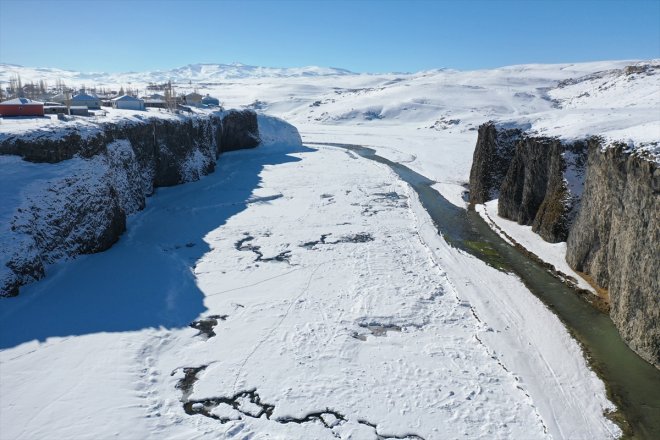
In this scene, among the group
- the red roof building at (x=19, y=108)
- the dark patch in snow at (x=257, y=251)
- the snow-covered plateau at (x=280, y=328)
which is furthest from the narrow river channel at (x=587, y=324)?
the red roof building at (x=19, y=108)

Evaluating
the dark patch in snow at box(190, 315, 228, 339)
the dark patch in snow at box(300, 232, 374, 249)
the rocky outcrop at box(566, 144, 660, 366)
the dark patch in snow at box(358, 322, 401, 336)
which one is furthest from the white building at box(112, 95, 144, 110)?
the rocky outcrop at box(566, 144, 660, 366)

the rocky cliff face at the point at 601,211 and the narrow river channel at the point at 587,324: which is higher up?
the rocky cliff face at the point at 601,211

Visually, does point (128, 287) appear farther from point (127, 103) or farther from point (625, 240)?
point (127, 103)

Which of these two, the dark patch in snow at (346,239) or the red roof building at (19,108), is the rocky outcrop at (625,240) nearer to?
the dark patch in snow at (346,239)

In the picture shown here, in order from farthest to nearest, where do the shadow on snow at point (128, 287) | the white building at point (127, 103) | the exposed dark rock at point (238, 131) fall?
the exposed dark rock at point (238, 131) < the white building at point (127, 103) < the shadow on snow at point (128, 287)

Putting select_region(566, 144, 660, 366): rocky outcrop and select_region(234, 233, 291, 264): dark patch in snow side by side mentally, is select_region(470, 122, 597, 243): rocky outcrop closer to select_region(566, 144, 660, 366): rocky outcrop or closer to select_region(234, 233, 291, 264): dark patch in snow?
select_region(566, 144, 660, 366): rocky outcrop

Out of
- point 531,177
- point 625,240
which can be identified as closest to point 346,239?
point 531,177
